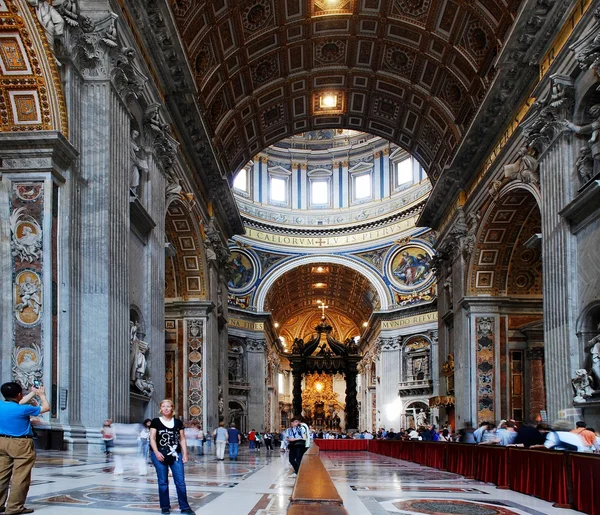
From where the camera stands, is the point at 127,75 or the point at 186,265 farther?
the point at 186,265

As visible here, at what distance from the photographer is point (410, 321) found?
44.7 meters

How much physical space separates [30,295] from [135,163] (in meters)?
4.88

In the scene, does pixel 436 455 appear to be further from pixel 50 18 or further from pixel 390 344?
pixel 390 344

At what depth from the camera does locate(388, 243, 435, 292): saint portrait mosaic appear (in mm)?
43281

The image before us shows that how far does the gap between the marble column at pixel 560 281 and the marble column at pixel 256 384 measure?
1265 inches

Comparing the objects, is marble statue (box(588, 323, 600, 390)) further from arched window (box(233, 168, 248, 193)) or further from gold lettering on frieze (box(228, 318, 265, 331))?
arched window (box(233, 168, 248, 193))

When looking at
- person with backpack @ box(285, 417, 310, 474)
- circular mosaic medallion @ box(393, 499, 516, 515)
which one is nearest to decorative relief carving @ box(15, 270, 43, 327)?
person with backpack @ box(285, 417, 310, 474)

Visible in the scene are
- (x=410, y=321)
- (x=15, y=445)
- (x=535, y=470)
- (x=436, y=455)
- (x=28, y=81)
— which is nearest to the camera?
(x=15, y=445)

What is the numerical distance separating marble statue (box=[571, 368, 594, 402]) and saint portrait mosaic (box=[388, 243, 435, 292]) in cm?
2933

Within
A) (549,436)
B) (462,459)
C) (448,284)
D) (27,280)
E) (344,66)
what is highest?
(344,66)

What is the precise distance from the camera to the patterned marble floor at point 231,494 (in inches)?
267

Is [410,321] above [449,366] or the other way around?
above

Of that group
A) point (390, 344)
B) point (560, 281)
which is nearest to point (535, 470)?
point (560, 281)

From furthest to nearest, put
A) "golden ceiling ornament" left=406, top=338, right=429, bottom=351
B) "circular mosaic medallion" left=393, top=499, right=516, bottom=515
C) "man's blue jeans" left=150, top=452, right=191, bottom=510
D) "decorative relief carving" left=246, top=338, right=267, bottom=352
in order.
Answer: "decorative relief carving" left=246, top=338, right=267, bottom=352, "golden ceiling ornament" left=406, top=338, right=429, bottom=351, "circular mosaic medallion" left=393, top=499, right=516, bottom=515, "man's blue jeans" left=150, top=452, right=191, bottom=510
